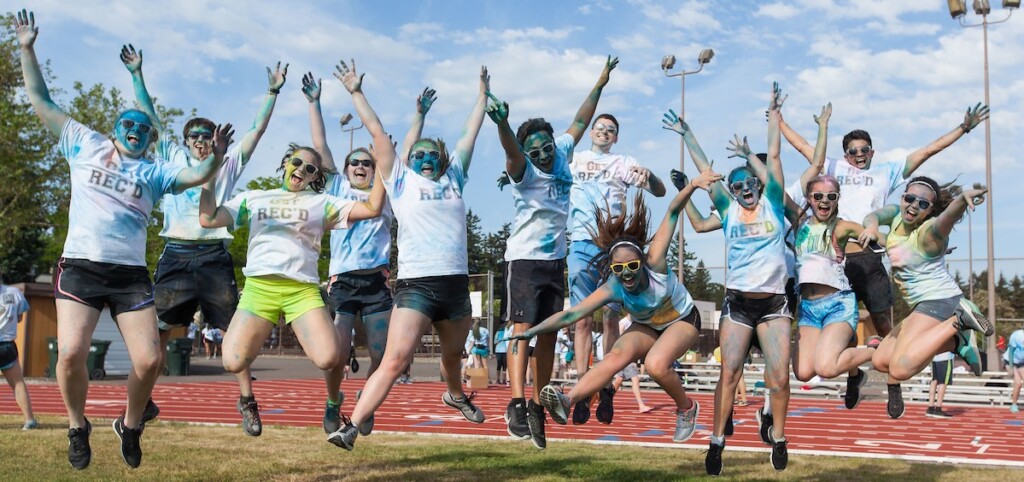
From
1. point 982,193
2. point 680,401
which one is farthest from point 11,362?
point 982,193

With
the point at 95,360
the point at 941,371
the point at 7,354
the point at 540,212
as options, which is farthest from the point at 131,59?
the point at 95,360

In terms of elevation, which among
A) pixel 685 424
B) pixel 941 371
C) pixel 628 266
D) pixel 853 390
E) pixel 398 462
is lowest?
pixel 941 371

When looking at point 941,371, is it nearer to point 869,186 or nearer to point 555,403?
point 869,186

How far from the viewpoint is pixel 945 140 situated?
384 inches

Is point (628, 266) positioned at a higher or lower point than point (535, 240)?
lower

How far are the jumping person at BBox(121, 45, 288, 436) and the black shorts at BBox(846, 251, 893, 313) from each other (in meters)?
6.12

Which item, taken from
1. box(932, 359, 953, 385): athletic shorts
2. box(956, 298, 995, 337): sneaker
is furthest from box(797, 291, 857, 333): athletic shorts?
box(932, 359, 953, 385): athletic shorts

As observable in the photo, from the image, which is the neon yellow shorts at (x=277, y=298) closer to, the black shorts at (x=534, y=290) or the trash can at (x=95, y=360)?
the black shorts at (x=534, y=290)

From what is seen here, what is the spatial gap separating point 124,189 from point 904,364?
6.92 metres

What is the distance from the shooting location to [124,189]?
7578 millimetres

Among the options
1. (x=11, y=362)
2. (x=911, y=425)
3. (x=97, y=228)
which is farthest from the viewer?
(x=911, y=425)

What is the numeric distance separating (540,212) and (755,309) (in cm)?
220

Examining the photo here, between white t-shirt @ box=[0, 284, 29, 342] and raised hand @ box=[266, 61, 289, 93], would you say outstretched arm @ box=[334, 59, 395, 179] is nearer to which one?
raised hand @ box=[266, 61, 289, 93]

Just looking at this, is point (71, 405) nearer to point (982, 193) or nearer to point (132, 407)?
point (132, 407)
